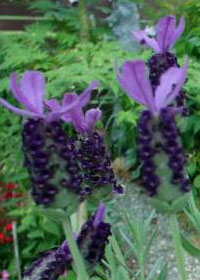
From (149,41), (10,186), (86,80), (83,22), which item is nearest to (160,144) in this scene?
(149,41)

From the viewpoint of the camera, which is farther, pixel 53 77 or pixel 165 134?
pixel 53 77

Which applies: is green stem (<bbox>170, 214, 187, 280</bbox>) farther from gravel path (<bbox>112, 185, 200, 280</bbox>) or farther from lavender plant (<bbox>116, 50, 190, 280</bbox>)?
gravel path (<bbox>112, 185, 200, 280</bbox>)

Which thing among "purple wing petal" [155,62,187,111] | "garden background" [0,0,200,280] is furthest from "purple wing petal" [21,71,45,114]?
"garden background" [0,0,200,280]

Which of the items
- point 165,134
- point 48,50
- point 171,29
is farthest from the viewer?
point 48,50

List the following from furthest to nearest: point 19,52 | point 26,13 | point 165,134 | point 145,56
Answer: point 26,13 → point 19,52 → point 145,56 → point 165,134

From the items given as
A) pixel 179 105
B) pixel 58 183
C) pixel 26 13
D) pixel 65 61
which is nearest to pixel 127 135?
pixel 65 61

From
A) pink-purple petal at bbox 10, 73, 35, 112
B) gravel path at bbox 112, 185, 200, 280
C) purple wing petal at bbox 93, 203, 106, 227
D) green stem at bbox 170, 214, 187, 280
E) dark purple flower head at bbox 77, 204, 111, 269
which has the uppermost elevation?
pink-purple petal at bbox 10, 73, 35, 112

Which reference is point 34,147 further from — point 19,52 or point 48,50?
point 48,50

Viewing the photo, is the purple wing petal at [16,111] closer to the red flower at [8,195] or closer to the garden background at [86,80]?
the garden background at [86,80]

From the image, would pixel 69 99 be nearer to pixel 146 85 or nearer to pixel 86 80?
pixel 146 85
